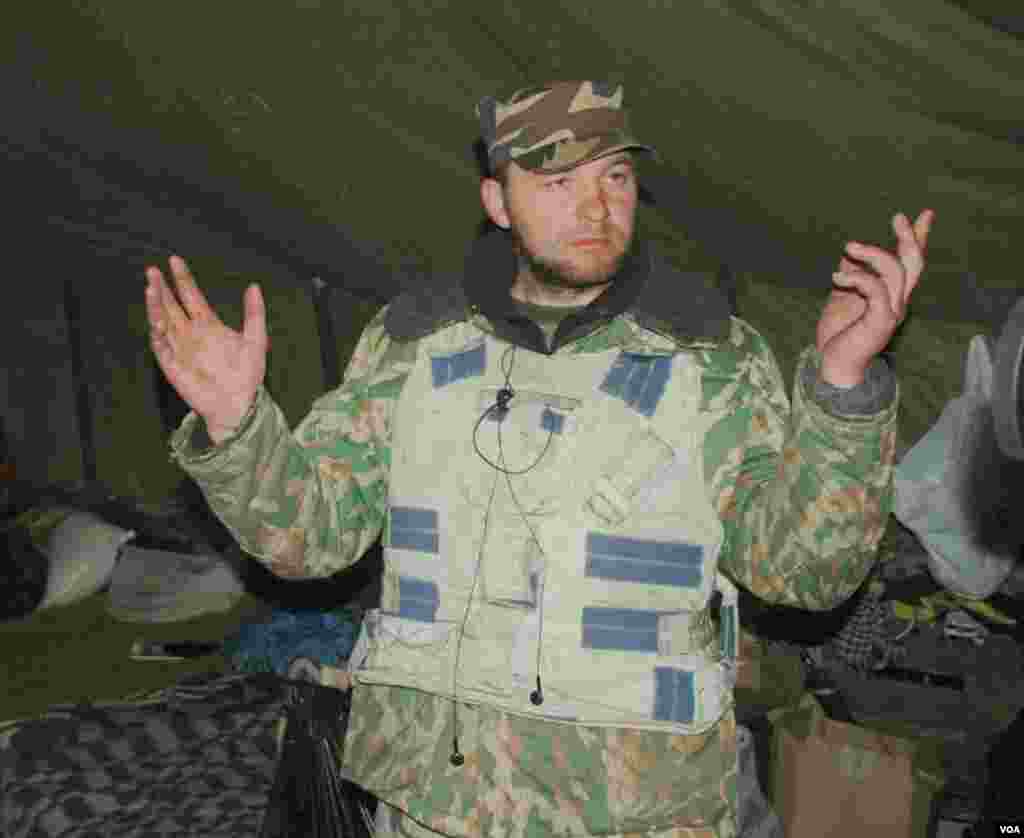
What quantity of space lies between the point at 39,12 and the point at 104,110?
0.37 metres

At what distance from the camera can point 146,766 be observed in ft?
9.64

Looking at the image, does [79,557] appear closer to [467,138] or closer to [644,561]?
[467,138]

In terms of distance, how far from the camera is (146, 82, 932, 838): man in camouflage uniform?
182cm

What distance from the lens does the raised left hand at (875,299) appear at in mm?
1607

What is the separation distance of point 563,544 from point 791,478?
36 cm

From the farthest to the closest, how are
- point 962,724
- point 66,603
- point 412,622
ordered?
1. point 66,603
2. point 962,724
3. point 412,622

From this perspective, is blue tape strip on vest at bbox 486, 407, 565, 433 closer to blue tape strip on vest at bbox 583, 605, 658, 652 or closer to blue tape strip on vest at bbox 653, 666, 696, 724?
blue tape strip on vest at bbox 583, 605, 658, 652

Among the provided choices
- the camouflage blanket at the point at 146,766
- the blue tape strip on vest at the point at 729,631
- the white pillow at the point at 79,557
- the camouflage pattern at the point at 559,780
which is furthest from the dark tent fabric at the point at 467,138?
the camouflage blanket at the point at 146,766

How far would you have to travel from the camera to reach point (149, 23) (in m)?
2.78

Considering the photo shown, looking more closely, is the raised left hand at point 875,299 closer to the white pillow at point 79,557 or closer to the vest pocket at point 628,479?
the vest pocket at point 628,479

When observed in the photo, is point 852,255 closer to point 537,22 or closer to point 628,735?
point 628,735

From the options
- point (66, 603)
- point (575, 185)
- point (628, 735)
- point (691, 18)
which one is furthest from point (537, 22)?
point (66, 603)

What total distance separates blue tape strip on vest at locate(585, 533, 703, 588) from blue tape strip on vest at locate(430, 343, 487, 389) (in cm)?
32

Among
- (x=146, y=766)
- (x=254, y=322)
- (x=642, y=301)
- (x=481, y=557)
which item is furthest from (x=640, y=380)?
(x=146, y=766)
